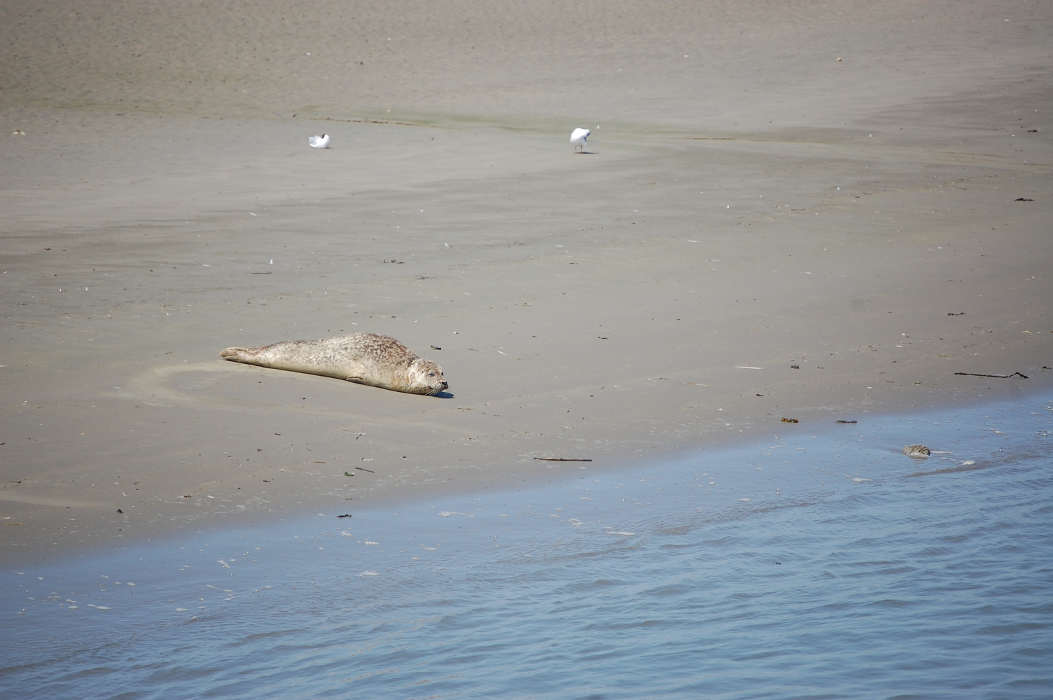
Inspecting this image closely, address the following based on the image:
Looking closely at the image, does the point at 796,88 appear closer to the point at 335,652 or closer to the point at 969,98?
the point at 969,98

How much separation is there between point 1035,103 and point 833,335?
13744 mm

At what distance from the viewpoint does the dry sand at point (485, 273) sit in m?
5.93

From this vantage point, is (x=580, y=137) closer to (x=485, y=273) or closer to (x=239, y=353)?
(x=485, y=273)

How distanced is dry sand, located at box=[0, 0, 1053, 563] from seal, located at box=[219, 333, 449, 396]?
12cm

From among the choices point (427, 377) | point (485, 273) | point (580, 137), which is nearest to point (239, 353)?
point (427, 377)

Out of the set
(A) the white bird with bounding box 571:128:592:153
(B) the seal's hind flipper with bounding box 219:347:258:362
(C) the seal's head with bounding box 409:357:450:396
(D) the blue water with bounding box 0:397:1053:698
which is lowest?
(D) the blue water with bounding box 0:397:1053:698

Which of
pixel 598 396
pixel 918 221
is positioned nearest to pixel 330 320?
pixel 598 396

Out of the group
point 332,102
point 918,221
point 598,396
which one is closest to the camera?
point 598,396

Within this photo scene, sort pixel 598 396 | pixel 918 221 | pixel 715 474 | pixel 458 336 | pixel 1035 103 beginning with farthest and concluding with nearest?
1. pixel 1035 103
2. pixel 918 221
3. pixel 458 336
4. pixel 598 396
5. pixel 715 474

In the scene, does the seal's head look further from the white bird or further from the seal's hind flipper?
the white bird

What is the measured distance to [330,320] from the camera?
8.16m

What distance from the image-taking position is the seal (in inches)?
260

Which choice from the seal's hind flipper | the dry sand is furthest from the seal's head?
the seal's hind flipper

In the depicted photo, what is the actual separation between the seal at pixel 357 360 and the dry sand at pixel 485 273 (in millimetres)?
116
